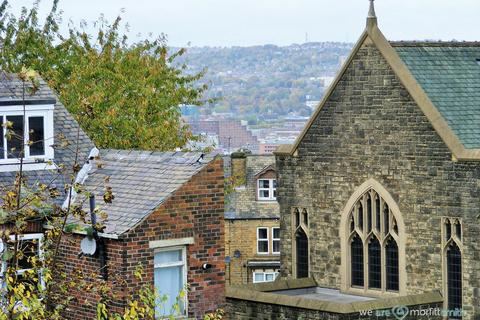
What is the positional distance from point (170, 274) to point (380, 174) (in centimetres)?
1154

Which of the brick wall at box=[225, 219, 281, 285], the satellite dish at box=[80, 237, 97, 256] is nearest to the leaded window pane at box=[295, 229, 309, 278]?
the satellite dish at box=[80, 237, 97, 256]

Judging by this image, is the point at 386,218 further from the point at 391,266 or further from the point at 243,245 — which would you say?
the point at 243,245

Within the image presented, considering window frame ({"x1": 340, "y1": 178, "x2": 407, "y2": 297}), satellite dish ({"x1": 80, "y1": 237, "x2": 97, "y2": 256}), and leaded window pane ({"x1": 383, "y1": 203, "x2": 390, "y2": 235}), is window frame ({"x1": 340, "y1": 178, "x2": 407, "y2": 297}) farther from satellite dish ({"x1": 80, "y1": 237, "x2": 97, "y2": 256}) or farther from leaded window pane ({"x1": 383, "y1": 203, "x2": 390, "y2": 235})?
satellite dish ({"x1": 80, "y1": 237, "x2": 97, "y2": 256})

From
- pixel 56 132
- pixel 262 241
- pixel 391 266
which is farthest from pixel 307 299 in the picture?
pixel 262 241

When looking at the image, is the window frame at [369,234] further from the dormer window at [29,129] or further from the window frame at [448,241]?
the dormer window at [29,129]

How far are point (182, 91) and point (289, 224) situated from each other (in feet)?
52.8

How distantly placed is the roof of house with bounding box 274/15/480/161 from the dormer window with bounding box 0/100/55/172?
1024 centimetres

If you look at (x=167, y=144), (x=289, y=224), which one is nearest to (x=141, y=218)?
(x=289, y=224)

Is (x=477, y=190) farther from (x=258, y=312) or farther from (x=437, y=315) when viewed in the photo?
(x=258, y=312)

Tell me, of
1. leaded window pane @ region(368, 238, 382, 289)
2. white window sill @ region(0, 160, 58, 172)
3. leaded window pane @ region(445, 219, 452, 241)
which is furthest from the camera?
leaded window pane @ region(368, 238, 382, 289)

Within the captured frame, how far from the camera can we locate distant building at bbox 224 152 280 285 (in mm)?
82250

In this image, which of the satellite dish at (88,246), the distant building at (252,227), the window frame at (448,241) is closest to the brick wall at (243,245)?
the distant building at (252,227)

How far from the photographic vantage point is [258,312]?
36.2 meters

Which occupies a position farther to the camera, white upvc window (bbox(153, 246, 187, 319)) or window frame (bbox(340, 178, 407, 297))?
window frame (bbox(340, 178, 407, 297))
